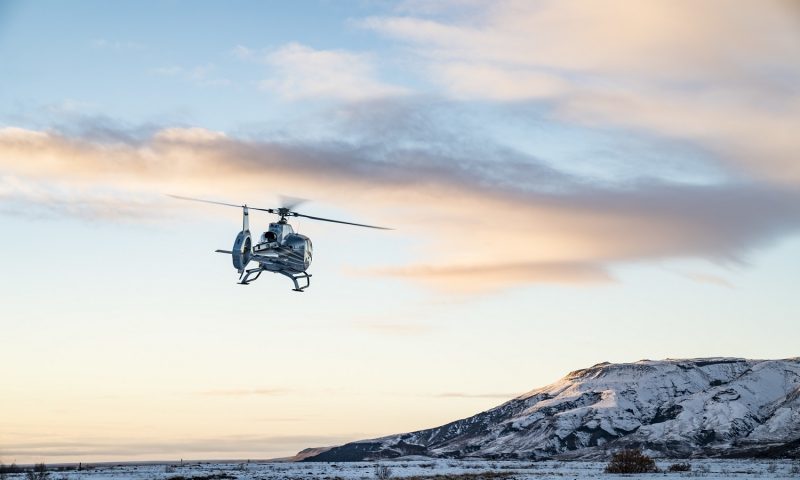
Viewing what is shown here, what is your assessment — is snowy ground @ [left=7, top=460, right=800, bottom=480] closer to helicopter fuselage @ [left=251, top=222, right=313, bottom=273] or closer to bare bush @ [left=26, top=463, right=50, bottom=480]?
bare bush @ [left=26, top=463, right=50, bottom=480]

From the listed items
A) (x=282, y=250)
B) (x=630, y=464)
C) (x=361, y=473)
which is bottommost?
(x=630, y=464)

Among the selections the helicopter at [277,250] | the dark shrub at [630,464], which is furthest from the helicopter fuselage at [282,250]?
the dark shrub at [630,464]

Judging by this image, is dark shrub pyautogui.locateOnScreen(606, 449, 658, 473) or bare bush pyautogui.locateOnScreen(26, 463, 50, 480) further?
dark shrub pyautogui.locateOnScreen(606, 449, 658, 473)

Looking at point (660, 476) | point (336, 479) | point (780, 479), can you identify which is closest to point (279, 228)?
point (336, 479)

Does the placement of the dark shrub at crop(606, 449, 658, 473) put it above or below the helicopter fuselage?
below

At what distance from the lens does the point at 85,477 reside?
98.4m

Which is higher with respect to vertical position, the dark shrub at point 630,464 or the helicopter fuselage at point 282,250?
the helicopter fuselage at point 282,250

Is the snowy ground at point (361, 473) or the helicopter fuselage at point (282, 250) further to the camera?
the snowy ground at point (361, 473)

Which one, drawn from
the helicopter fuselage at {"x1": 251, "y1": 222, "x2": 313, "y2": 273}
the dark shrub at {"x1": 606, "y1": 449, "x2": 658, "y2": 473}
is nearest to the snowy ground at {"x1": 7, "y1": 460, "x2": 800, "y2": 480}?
the dark shrub at {"x1": 606, "y1": 449, "x2": 658, "y2": 473}

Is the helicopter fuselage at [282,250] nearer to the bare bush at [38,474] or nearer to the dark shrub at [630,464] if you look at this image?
the bare bush at [38,474]

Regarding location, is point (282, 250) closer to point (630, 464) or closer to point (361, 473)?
point (361, 473)

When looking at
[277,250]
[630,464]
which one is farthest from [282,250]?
[630,464]

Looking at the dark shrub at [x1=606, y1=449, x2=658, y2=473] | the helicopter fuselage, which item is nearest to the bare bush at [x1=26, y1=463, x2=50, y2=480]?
the helicopter fuselage

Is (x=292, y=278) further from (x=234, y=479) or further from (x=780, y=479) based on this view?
(x=780, y=479)
